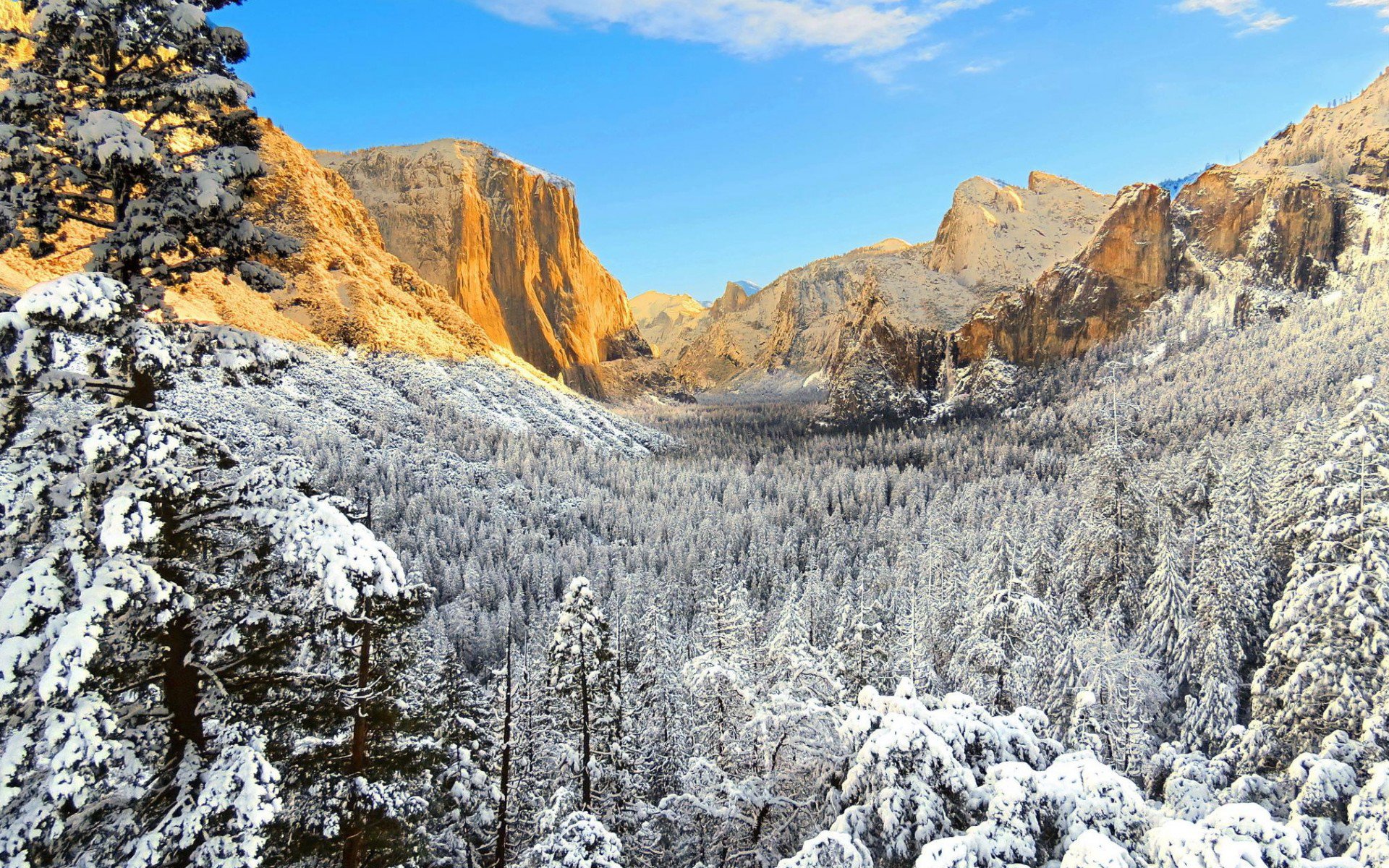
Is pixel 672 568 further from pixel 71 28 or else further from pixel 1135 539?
pixel 71 28

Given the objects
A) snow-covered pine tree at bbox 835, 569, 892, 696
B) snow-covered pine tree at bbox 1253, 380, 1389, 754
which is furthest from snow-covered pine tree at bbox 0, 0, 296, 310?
snow-covered pine tree at bbox 835, 569, 892, 696

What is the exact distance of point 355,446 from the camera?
101750mm

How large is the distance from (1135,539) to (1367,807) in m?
21.5

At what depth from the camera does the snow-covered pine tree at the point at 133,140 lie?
18.0ft

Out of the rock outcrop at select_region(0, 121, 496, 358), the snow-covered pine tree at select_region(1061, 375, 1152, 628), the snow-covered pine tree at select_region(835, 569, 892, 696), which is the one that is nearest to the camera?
the snow-covered pine tree at select_region(835, 569, 892, 696)

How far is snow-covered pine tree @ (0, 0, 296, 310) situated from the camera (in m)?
5.50

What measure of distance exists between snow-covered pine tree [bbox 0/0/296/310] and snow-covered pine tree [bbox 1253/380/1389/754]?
21.5m

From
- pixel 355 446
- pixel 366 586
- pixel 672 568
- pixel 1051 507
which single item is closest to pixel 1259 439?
pixel 1051 507

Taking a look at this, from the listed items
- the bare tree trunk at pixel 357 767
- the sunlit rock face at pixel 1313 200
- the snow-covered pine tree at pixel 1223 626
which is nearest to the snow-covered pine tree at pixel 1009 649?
the snow-covered pine tree at pixel 1223 626

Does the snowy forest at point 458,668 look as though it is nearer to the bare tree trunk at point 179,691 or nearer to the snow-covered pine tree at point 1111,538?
the bare tree trunk at point 179,691

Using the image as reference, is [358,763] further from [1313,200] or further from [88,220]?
[1313,200]

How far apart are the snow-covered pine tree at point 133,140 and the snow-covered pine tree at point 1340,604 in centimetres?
2152

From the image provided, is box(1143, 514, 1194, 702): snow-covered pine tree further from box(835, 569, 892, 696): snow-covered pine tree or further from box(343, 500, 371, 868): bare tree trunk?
box(343, 500, 371, 868): bare tree trunk

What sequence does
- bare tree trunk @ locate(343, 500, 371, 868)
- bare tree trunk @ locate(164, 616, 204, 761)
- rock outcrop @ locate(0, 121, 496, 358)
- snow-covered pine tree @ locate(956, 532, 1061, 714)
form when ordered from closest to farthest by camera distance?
bare tree trunk @ locate(164, 616, 204, 761) → bare tree trunk @ locate(343, 500, 371, 868) → snow-covered pine tree @ locate(956, 532, 1061, 714) → rock outcrop @ locate(0, 121, 496, 358)
